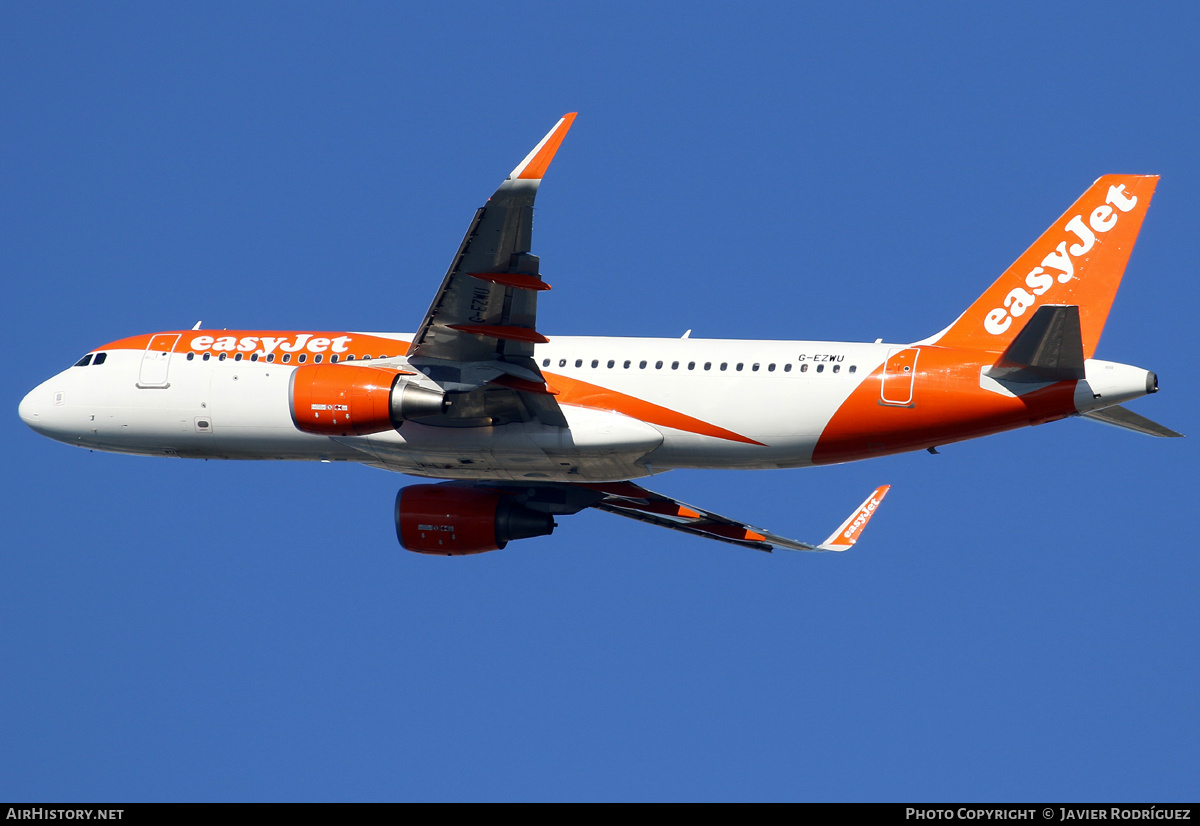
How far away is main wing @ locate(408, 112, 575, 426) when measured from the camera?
1006 inches

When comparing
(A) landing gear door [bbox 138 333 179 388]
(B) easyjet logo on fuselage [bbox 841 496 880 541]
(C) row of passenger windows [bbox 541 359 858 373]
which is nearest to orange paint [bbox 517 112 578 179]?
(C) row of passenger windows [bbox 541 359 858 373]

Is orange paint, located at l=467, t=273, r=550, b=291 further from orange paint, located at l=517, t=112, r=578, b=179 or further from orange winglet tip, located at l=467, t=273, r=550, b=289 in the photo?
orange paint, located at l=517, t=112, r=578, b=179

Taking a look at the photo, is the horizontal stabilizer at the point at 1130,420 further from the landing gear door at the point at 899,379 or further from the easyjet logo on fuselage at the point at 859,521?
the easyjet logo on fuselage at the point at 859,521

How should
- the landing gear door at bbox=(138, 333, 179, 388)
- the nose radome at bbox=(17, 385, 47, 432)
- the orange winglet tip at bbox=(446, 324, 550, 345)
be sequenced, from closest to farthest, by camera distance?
the orange winglet tip at bbox=(446, 324, 550, 345)
the landing gear door at bbox=(138, 333, 179, 388)
the nose radome at bbox=(17, 385, 47, 432)

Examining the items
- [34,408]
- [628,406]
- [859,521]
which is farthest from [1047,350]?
[34,408]

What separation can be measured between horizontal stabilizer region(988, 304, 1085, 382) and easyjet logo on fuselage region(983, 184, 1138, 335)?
1829mm

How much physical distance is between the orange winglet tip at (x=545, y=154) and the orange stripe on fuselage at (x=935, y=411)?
29.7 ft

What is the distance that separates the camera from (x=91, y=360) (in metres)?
34.8

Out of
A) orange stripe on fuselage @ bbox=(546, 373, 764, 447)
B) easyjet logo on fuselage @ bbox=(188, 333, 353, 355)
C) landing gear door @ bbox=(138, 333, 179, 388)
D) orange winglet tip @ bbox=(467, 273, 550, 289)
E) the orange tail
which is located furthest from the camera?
landing gear door @ bbox=(138, 333, 179, 388)

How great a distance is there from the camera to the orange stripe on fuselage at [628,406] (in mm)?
30781

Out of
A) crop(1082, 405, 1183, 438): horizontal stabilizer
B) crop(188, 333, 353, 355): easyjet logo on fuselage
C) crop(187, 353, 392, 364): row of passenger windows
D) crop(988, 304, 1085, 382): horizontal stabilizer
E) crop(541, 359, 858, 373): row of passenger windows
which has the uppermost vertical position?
crop(188, 333, 353, 355): easyjet logo on fuselage

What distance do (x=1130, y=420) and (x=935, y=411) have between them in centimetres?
395
